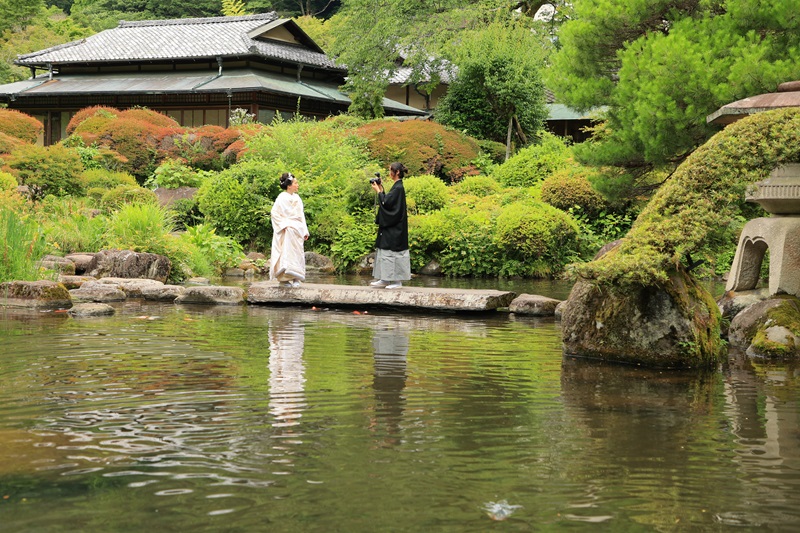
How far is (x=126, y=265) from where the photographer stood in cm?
1620

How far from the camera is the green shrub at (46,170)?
2278 centimetres

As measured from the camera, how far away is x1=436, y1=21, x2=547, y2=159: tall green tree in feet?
104

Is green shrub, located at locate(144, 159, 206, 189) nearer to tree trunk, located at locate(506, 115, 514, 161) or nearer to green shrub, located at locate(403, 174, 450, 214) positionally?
green shrub, located at locate(403, 174, 450, 214)

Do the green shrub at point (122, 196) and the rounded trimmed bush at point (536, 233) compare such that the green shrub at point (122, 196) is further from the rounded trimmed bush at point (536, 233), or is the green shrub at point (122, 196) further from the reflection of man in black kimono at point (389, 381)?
the reflection of man in black kimono at point (389, 381)

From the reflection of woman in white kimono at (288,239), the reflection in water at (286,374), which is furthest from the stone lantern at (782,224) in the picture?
the reflection of woman in white kimono at (288,239)

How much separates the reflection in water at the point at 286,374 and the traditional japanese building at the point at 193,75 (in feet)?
80.5

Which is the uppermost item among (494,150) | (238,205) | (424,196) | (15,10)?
(15,10)

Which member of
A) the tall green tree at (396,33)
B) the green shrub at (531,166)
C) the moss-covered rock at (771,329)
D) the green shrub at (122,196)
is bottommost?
the moss-covered rock at (771,329)

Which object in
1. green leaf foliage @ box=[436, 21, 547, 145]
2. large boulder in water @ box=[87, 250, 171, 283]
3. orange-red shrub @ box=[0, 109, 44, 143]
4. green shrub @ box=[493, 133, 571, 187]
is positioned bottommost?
large boulder in water @ box=[87, 250, 171, 283]

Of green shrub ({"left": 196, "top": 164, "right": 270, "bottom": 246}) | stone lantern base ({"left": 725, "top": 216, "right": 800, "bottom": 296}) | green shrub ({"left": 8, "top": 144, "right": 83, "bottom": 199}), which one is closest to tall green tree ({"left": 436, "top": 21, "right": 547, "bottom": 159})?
green shrub ({"left": 196, "top": 164, "right": 270, "bottom": 246})

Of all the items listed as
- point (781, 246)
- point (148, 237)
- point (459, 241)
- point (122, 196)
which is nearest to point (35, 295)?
point (148, 237)

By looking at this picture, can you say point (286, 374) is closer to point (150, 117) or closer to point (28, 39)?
point (150, 117)

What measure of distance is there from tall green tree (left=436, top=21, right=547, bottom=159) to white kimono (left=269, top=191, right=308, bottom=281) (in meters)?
17.5

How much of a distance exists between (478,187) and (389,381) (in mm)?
18310
